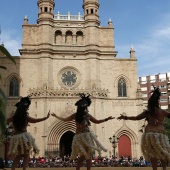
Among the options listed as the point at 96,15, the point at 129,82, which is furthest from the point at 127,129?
the point at 96,15

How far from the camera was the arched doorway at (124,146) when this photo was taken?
36781 mm

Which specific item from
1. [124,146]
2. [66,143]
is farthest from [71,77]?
[124,146]

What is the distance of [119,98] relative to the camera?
37.6m

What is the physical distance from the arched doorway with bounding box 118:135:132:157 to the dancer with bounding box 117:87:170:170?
29.4 meters

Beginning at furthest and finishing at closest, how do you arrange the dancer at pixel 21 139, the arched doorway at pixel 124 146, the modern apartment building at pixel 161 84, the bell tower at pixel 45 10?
1. the modern apartment building at pixel 161 84
2. the bell tower at pixel 45 10
3. the arched doorway at pixel 124 146
4. the dancer at pixel 21 139

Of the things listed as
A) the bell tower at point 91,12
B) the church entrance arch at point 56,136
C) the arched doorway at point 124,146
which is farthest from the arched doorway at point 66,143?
the bell tower at point 91,12

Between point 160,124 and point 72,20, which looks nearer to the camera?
point 160,124

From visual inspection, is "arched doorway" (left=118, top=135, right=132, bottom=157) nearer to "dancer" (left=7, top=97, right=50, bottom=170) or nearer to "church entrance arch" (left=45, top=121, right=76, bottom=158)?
"church entrance arch" (left=45, top=121, right=76, bottom=158)

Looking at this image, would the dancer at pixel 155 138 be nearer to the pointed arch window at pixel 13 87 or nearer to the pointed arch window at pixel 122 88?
the pointed arch window at pixel 122 88

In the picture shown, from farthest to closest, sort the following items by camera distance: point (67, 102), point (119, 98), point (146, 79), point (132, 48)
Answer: point (146, 79) → point (132, 48) → point (119, 98) → point (67, 102)

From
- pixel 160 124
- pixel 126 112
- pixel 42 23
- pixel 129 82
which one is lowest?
pixel 160 124

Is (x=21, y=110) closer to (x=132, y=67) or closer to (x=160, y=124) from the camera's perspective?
(x=160, y=124)

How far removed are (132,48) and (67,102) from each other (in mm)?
11859

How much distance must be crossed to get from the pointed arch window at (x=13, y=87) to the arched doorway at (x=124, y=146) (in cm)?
1398
